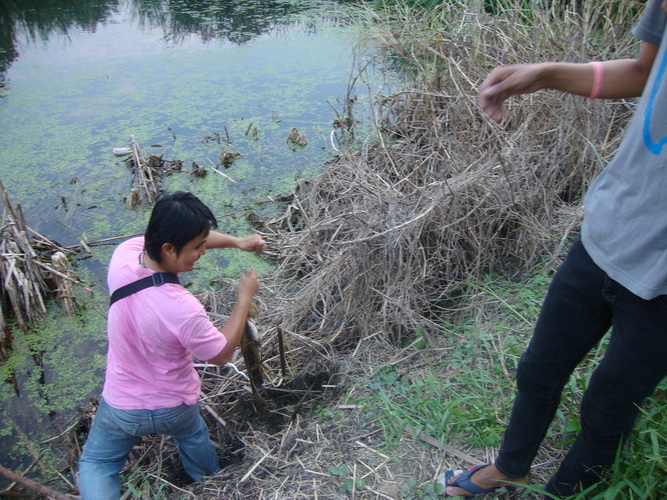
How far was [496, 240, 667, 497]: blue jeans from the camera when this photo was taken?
121 cm

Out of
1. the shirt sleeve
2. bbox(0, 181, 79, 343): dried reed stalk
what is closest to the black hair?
the shirt sleeve

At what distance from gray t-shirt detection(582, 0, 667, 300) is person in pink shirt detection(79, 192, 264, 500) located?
121 cm

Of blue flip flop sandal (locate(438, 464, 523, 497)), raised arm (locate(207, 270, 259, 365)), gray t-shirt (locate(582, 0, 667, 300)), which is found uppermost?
gray t-shirt (locate(582, 0, 667, 300))

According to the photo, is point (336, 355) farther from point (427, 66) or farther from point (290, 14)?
point (290, 14)

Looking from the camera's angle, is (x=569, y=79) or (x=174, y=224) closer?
(x=569, y=79)

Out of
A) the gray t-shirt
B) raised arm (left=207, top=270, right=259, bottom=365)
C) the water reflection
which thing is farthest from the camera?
the water reflection

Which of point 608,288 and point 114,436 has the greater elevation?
point 608,288

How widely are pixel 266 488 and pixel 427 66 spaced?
117 inches

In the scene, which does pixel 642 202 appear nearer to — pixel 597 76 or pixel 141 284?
pixel 597 76

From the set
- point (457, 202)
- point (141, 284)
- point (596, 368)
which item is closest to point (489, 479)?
point (596, 368)

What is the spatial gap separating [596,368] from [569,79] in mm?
763

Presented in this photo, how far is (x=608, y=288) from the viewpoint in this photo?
1229 millimetres

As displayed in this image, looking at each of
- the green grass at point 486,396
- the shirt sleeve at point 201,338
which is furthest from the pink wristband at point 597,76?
the shirt sleeve at point 201,338

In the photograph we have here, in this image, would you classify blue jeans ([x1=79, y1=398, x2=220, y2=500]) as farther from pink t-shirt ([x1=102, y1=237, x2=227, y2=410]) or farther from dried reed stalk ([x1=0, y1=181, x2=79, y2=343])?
dried reed stalk ([x1=0, y1=181, x2=79, y2=343])
